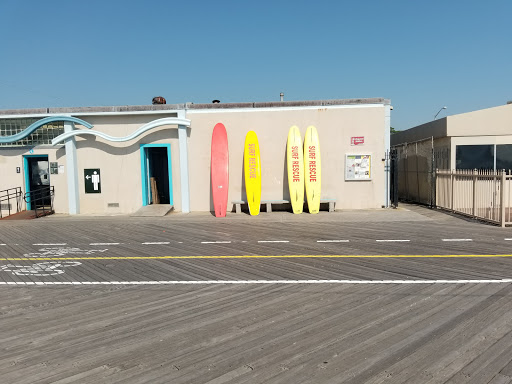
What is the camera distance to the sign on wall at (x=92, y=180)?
602 inches

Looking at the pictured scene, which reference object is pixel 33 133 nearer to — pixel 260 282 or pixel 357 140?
pixel 357 140

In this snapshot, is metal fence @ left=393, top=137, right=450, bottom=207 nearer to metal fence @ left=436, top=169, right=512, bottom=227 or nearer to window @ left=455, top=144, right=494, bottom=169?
window @ left=455, top=144, right=494, bottom=169

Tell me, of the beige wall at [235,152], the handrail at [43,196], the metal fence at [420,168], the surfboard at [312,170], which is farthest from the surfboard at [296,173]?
the handrail at [43,196]

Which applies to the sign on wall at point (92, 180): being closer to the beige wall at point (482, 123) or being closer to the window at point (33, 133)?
the window at point (33, 133)

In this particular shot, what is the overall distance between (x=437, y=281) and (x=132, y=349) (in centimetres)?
446

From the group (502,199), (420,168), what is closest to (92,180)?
(420,168)

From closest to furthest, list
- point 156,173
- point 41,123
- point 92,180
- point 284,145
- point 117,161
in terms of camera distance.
Result: point 284,145 < point 41,123 < point 117,161 < point 92,180 < point 156,173

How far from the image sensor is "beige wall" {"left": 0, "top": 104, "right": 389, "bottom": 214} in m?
14.4

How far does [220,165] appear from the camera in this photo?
14211mm

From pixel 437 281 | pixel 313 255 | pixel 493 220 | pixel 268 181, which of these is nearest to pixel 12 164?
pixel 268 181

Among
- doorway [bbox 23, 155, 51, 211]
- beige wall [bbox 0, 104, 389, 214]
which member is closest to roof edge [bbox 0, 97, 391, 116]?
beige wall [bbox 0, 104, 389, 214]

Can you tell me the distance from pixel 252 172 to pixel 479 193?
291 inches

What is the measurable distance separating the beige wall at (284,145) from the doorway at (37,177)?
6.29 meters

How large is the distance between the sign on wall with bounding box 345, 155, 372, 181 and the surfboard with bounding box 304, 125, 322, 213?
122 centimetres
